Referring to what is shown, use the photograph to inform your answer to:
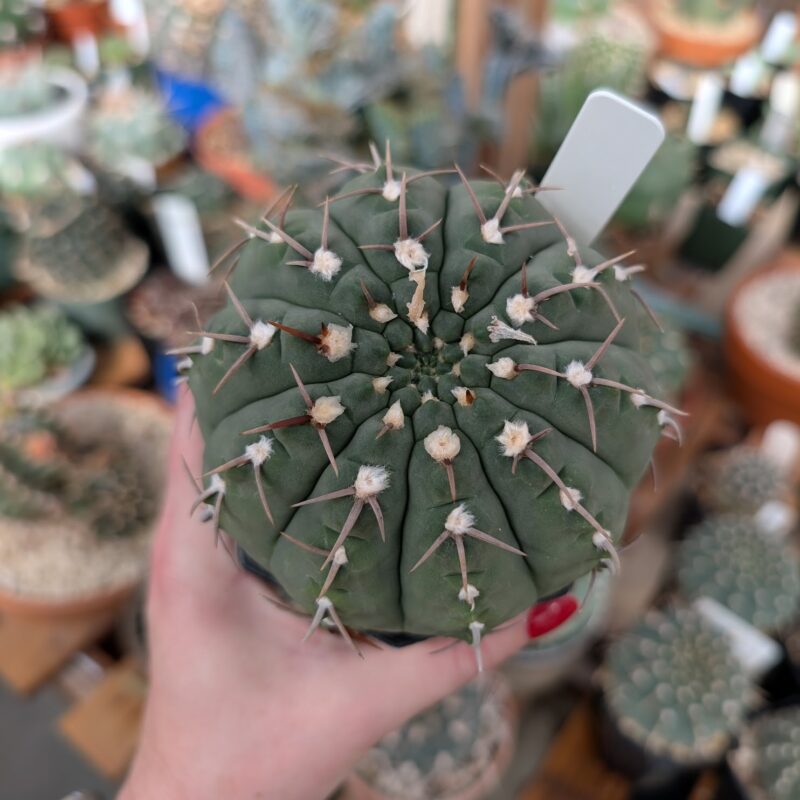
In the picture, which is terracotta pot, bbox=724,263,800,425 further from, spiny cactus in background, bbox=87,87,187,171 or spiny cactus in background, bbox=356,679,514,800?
spiny cactus in background, bbox=87,87,187,171

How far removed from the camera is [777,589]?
1368 millimetres

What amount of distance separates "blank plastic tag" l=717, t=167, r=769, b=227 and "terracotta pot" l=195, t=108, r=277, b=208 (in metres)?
1.16

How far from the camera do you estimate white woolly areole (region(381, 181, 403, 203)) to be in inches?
25.9

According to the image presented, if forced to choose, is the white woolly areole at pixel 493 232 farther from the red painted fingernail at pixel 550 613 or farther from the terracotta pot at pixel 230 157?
the terracotta pot at pixel 230 157

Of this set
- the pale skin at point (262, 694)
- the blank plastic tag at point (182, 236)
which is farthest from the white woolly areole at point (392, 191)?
the blank plastic tag at point (182, 236)

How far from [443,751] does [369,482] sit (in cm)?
82

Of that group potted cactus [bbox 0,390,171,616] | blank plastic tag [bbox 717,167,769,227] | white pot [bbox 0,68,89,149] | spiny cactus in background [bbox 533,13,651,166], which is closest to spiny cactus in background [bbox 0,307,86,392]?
potted cactus [bbox 0,390,171,616]

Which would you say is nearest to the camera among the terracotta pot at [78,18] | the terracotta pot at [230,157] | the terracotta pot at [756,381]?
the terracotta pot at [756,381]

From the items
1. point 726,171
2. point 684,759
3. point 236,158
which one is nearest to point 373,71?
point 236,158

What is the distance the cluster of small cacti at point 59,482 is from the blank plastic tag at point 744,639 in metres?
1.14

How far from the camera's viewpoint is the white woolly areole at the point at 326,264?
0.63 m

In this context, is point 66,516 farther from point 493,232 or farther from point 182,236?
point 493,232

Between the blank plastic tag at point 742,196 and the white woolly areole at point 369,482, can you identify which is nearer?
the white woolly areole at point 369,482

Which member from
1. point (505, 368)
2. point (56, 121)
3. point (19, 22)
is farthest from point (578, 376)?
point (19, 22)
